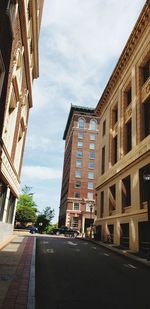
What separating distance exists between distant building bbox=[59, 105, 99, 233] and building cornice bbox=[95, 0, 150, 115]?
3795cm

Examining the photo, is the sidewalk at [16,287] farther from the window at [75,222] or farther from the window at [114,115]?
the window at [75,222]

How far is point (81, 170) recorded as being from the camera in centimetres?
6775

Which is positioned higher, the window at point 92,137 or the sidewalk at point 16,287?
the window at point 92,137

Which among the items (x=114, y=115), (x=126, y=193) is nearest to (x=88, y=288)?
(x=126, y=193)

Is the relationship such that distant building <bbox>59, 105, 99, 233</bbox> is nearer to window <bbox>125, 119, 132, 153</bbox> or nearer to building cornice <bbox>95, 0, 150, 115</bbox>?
building cornice <bbox>95, 0, 150, 115</bbox>

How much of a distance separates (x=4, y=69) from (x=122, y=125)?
14.8 meters

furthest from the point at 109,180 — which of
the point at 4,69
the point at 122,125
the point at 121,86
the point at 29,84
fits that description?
the point at 4,69

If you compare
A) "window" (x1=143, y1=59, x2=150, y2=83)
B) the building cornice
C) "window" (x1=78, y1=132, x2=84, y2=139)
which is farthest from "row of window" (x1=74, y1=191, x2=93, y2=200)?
"window" (x1=143, y1=59, x2=150, y2=83)

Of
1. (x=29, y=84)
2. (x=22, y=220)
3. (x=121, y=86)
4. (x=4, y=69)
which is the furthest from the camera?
(x=22, y=220)

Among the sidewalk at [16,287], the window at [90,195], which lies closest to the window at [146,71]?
the sidewalk at [16,287]

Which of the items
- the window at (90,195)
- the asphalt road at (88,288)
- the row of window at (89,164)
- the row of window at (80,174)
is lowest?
the asphalt road at (88,288)

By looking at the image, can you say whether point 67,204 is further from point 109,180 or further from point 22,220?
point 109,180

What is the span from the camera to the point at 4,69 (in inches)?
418

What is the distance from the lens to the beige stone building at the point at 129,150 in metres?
17.1
